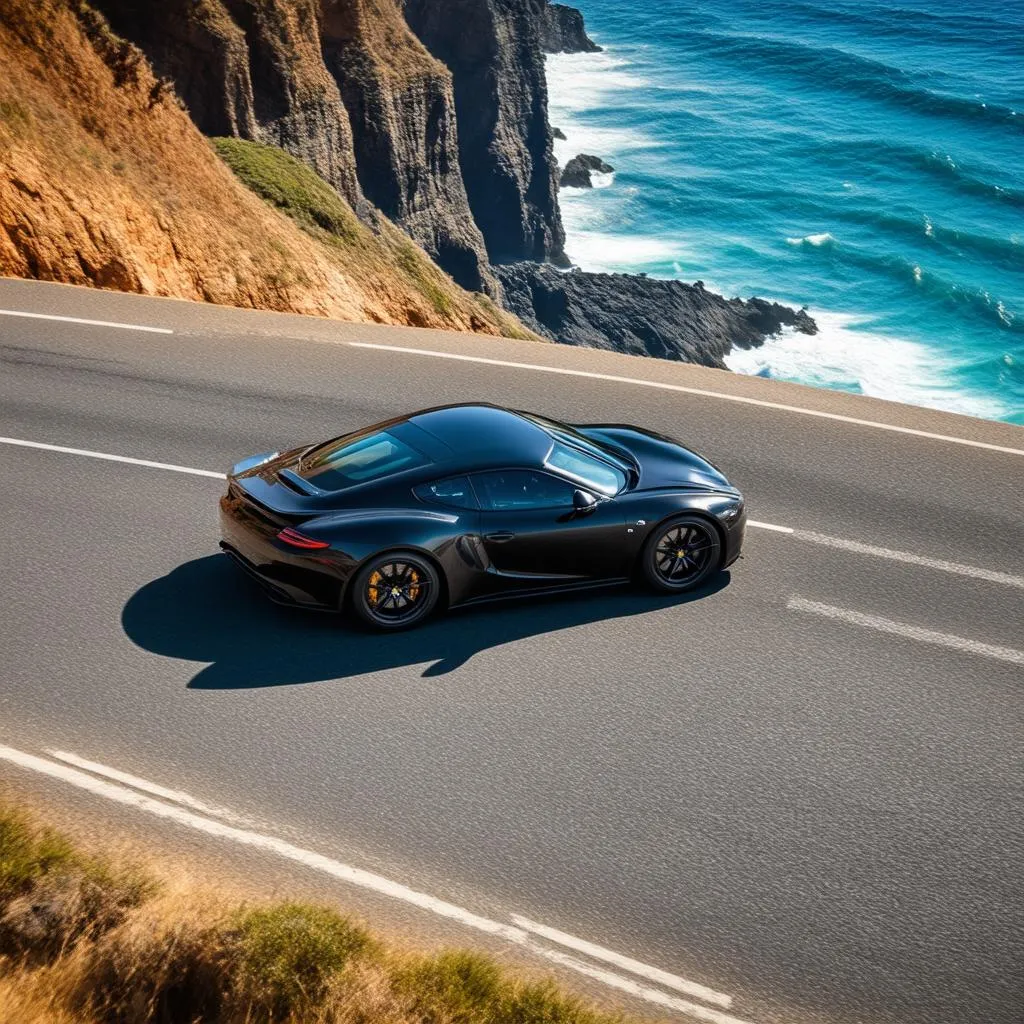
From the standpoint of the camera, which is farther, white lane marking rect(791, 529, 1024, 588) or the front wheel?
white lane marking rect(791, 529, 1024, 588)

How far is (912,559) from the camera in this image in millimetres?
10953

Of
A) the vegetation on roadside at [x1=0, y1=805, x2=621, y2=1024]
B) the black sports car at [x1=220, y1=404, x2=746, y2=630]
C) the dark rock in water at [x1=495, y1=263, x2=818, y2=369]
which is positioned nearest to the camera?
the vegetation on roadside at [x1=0, y1=805, x2=621, y2=1024]

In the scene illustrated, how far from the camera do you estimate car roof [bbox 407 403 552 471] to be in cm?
944

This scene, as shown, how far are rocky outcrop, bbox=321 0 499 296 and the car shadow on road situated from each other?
37.1 m

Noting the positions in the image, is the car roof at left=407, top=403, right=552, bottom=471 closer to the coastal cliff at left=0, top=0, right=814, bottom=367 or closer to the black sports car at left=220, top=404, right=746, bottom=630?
the black sports car at left=220, top=404, right=746, bottom=630

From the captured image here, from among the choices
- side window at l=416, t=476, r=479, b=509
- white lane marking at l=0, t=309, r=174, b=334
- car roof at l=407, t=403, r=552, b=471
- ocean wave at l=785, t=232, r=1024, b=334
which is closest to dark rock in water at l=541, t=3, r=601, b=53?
ocean wave at l=785, t=232, r=1024, b=334

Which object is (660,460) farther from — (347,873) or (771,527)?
(347,873)

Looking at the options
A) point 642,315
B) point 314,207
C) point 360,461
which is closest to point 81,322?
point 360,461

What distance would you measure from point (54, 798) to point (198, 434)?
601 centimetres

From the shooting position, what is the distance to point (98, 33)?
25.3 m

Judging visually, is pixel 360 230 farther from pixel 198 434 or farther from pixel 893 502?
pixel 893 502

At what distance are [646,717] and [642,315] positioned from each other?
64.5 meters

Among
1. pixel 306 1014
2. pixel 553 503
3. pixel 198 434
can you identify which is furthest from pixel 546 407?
pixel 306 1014

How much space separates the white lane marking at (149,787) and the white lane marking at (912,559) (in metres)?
5.95
